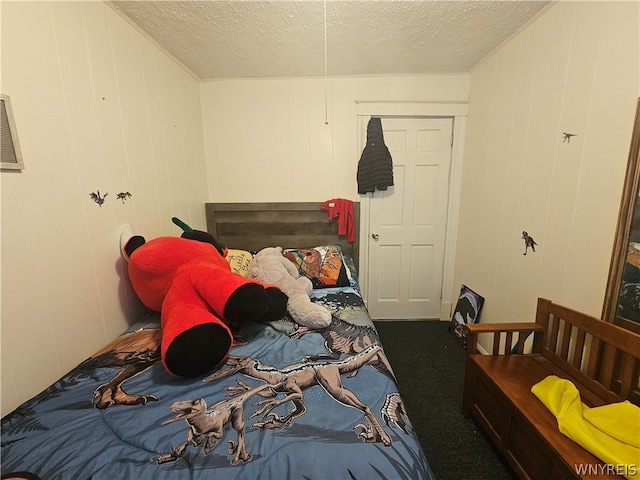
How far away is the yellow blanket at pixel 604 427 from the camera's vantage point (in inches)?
36.1

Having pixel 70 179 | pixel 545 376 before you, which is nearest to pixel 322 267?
pixel 545 376

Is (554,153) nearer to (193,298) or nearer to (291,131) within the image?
(291,131)

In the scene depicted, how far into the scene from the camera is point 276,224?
2.71 m

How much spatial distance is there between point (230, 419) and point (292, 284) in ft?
3.22

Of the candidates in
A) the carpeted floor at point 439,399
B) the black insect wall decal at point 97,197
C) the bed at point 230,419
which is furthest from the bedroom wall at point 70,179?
the carpeted floor at point 439,399

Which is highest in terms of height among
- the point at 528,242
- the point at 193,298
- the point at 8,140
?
the point at 8,140

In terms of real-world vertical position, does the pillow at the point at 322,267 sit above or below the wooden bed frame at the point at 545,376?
above

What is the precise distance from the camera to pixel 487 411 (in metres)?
1.49

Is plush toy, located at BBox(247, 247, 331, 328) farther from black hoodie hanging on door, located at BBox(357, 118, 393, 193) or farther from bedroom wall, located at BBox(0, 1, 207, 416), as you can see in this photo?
black hoodie hanging on door, located at BBox(357, 118, 393, 193)

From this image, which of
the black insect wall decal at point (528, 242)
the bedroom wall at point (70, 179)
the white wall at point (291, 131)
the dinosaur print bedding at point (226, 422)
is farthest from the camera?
the white wall at point (291, 131)

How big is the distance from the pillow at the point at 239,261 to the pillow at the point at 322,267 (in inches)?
14.1

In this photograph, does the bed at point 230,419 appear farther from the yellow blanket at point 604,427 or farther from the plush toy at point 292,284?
the yellow blanket at point 604,427

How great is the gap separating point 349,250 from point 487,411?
164 centimetres

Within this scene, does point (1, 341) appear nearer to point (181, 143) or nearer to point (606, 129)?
point (181, 143)
